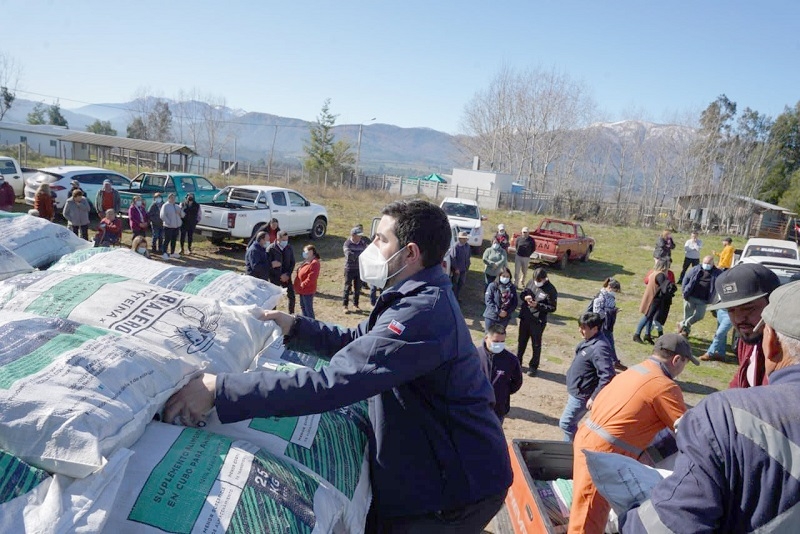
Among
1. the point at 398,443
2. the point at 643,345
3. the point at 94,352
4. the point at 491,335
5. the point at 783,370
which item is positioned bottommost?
the point at 643,345

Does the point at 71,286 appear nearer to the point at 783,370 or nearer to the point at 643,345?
the point at 783,370

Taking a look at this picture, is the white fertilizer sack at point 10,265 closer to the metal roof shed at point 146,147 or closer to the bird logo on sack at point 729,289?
the bird logo on sack at point 729,289

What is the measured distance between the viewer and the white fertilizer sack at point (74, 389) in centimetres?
151

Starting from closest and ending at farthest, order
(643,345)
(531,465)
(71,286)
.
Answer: (71,286), (531,465), (643,345)

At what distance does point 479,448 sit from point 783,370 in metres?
0.97

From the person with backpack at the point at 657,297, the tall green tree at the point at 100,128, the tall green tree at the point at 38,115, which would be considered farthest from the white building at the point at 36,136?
the person with backpack at the point at 657,297

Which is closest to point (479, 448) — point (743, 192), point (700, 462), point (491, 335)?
point (700, 462)

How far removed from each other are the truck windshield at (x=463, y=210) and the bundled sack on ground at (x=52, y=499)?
1561cm

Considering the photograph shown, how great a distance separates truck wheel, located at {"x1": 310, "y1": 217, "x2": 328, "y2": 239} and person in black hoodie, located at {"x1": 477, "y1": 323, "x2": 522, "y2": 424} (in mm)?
11375

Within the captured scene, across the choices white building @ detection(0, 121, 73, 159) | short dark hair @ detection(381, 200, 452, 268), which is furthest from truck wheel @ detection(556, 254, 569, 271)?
white building @ detection(0, 121, 73, 159)

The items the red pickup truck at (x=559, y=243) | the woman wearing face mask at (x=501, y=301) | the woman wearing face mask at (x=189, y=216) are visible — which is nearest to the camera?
the woman wearing face mask at (x=501, y=301)

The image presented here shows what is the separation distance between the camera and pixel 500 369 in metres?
5.16

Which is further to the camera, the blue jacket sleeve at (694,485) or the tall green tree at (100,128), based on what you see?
the tall green tree at (100,128)

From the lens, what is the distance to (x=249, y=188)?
1447 cm
